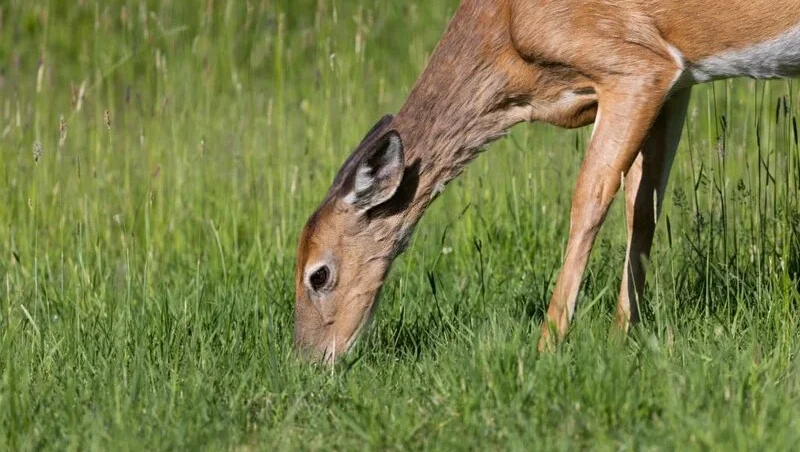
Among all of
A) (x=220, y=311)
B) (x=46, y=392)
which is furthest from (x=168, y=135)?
(x=46, y=392)

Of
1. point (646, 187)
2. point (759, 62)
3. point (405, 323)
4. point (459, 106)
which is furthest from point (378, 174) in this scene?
point (759, 62)

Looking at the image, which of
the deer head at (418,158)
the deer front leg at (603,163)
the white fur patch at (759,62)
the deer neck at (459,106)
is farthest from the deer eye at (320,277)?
the white fur patch at (759,62)

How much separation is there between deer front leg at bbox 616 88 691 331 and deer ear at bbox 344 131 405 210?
1140 millimetres

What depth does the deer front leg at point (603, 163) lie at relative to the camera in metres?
5.37

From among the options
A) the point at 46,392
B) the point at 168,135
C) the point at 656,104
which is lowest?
the point at 168,135

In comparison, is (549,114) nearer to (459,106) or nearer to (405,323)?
(459,106)

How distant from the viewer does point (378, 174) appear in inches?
222

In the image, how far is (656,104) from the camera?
5.38 metres

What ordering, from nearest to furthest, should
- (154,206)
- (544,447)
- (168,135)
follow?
(544,447) < (154,206) < (168,135)

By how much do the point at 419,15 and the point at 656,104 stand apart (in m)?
7.19

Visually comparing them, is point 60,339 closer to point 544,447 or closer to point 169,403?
point 169,403

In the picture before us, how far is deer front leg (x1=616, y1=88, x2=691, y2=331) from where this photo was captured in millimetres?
5980

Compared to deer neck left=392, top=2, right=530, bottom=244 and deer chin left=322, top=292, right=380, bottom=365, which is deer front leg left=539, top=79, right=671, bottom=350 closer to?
deer neck left=392, top=2, right=530, bottom=244

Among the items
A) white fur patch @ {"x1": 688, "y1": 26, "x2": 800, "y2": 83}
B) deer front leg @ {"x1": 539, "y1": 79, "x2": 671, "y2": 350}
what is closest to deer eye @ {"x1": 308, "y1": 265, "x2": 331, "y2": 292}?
deer front leg @ {"x1": 539, "y1": 79, "x2": 671, "y2": 350}
